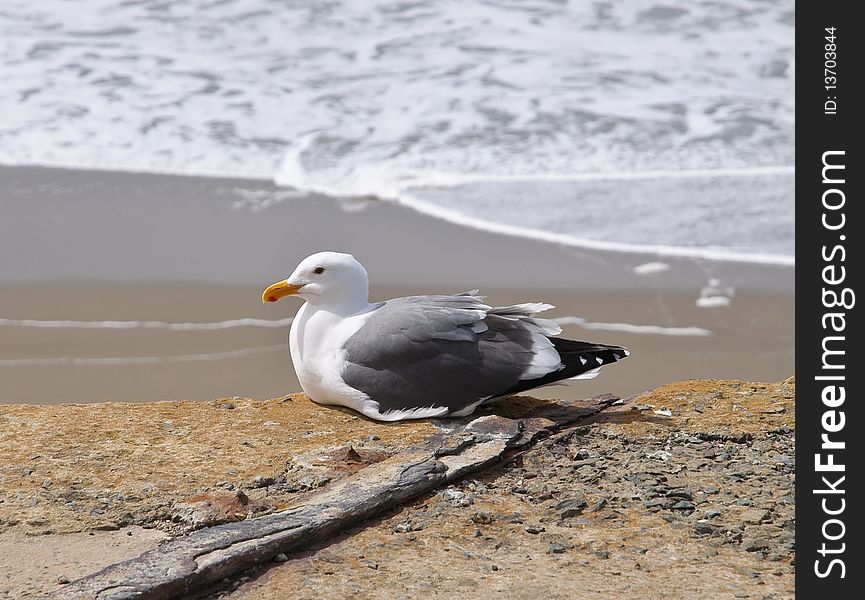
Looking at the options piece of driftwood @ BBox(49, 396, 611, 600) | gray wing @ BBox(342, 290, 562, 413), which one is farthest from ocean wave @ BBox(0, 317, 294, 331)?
piece of driftwood @ BBox(49, 396, 611, 600)

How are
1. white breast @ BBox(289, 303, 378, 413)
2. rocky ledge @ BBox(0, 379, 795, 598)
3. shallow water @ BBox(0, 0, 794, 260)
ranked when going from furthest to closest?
shallow water @ BBox(0, 0, 794, 260), white breast @ BBox(289, 303, 378, 413), rocky ledge @ BBox(0, 379, 795, 598)

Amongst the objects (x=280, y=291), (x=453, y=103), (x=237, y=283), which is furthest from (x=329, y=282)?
(x=453, y=103)

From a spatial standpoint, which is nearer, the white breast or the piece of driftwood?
the piece of driftwood

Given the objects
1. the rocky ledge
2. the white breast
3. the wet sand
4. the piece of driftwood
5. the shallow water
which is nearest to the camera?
the piece of driftwood

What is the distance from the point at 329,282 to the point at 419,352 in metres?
0.50

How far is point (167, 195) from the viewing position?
27.3 ft

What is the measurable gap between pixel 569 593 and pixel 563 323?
11.9 feet

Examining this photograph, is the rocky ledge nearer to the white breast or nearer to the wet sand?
the white breast

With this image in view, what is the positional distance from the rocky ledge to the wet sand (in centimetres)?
146

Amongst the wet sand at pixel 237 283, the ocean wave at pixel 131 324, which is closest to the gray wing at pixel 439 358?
the wet sand at pixel 237 283

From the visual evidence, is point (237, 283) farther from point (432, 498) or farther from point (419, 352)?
point (432, 498)

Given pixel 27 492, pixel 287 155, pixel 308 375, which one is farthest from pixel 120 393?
pixel 287 155

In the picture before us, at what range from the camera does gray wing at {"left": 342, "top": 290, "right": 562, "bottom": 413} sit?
414cm

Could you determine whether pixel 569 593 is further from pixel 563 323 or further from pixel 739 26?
pixel 739 26
